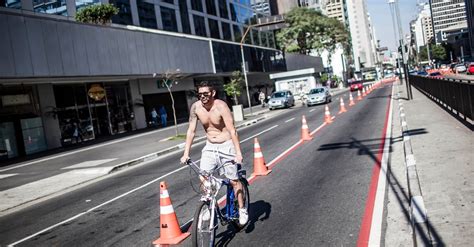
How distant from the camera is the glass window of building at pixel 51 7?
2591cm

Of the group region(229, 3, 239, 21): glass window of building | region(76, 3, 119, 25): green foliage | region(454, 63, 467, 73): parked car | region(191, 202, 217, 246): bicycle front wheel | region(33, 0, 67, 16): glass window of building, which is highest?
region(229, 3, 239, 21): glass window of building

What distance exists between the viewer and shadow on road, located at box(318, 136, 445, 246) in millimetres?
4641

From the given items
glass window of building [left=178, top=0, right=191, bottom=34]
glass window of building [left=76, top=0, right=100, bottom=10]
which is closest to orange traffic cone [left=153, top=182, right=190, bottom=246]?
glass window of building [left=76, top=0, right=100, bottom=10]

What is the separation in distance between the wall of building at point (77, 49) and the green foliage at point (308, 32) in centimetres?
4819

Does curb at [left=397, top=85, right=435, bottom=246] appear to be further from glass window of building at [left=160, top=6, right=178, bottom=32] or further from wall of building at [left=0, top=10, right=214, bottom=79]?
glass window of building at [left=160, top=6, right=178, bottom=32]

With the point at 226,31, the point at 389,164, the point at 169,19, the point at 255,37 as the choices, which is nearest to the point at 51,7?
the point at 169,19

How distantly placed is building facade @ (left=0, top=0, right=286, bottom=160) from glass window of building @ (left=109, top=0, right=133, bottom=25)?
0.25 ft

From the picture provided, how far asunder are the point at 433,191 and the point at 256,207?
A: 264 centimetres

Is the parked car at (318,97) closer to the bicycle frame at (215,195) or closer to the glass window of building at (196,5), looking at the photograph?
the glass window of building at (196,5)

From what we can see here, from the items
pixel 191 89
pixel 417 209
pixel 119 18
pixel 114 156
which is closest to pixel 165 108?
pixel 191 89

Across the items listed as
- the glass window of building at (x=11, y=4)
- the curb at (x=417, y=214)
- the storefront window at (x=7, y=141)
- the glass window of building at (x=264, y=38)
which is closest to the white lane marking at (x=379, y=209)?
the curb at (x=417, y=214)

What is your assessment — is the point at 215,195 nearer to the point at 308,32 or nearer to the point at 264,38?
the point at 264,38

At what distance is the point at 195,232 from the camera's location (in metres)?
4.76

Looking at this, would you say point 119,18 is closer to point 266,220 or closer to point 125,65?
point 125,65
